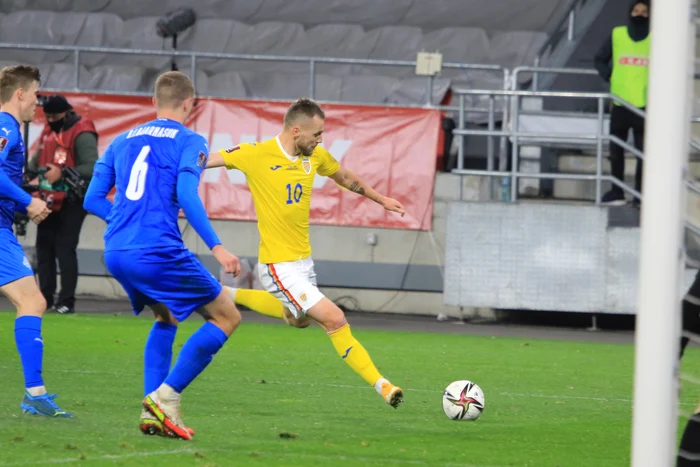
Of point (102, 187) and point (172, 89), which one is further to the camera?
point (102, 187)

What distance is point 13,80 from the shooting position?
24.0 feet

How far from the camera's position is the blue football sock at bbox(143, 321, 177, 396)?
6.86 meters

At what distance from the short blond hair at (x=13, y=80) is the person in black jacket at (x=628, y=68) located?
8701mm

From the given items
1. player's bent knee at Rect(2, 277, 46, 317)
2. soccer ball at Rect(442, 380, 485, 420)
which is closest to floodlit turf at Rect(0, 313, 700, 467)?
soccer ball at Rect(442, 380, 485, 420)

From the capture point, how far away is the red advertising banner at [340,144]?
50.8ft

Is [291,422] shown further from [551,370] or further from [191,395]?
[551,370]

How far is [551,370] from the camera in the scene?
10.6 m

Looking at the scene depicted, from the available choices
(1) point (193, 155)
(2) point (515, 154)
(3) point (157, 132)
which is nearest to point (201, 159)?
(1) point (193, 155)

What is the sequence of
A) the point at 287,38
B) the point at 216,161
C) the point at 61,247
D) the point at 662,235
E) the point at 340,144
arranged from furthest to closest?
1. the point at 287,38
2. the point at 340,144
3. the point at 61,247
4. the point at 216,161
5. the point at 662,235

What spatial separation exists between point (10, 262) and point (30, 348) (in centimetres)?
50

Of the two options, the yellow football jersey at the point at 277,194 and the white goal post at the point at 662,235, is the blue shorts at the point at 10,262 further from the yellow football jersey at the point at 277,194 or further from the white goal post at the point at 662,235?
the white goal post at the point at 662,235

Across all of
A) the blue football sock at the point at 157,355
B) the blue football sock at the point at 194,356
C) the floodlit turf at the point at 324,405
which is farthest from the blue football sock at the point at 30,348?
the blue football sock at the point at 194,356

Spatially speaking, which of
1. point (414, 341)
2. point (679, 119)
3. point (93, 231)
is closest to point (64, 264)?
point (93, 231)

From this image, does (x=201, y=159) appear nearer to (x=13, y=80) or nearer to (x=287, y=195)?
(x=13, y=80)
